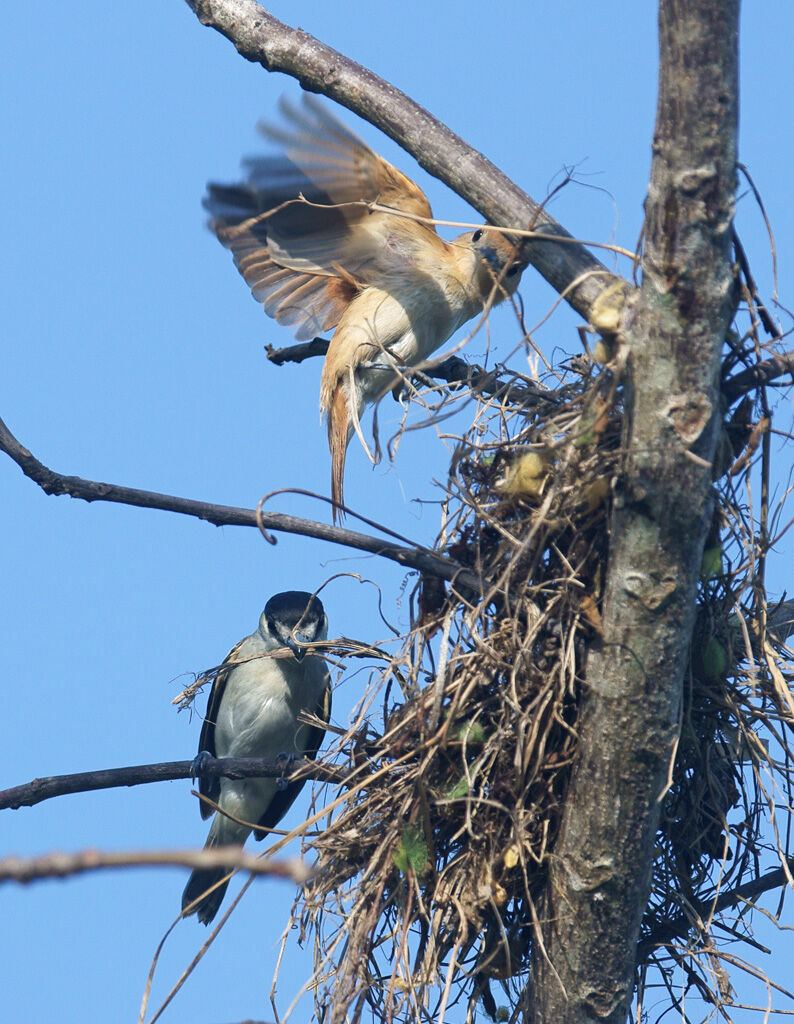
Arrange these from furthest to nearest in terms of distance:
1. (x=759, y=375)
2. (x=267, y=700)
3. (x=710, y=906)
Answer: (x=267, y=700) < (x=710, y=906) < (x=759, y=375)

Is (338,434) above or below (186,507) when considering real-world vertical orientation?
above

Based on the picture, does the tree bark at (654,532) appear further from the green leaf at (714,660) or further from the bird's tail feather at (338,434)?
the bird's tail feather at (338,434)

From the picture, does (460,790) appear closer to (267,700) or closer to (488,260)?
(267,700)

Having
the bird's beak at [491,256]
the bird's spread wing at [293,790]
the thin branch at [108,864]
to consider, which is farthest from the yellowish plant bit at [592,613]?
the bird's spread wing at [293,790]

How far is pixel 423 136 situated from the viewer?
313 centimetres

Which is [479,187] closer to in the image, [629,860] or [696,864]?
[629,860]

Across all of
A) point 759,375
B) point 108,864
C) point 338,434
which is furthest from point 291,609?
point 108,864

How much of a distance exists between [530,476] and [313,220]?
232 centimetres

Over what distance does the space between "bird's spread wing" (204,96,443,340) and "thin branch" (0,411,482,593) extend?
5.62 ft

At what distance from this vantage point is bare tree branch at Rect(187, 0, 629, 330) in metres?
2.82

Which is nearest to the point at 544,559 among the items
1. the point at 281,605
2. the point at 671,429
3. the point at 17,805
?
the point at 671,429

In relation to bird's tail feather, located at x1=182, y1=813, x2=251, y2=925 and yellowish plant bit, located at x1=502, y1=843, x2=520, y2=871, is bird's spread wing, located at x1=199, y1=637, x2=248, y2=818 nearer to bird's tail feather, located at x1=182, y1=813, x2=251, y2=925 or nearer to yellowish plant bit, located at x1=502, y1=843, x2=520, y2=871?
bird's tail feather, located at x1=182, y1=813, x2=251, y2=925

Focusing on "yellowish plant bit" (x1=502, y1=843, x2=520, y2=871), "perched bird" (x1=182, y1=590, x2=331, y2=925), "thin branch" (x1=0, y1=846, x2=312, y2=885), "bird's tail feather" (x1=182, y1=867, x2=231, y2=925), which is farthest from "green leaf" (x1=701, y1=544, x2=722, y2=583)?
"bird's tail feather" (x1=182, y1=867, x2=231, y2=925)

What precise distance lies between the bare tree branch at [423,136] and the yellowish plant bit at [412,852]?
1.37m
